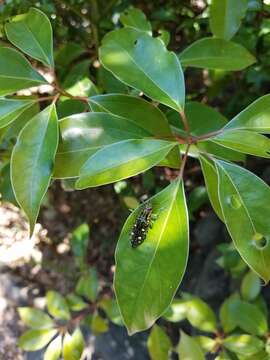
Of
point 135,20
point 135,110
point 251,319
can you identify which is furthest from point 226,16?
point 251,319

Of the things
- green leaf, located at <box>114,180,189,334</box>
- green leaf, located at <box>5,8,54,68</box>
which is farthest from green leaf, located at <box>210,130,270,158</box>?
green leaf, located at <box>5,8,54,68</box>

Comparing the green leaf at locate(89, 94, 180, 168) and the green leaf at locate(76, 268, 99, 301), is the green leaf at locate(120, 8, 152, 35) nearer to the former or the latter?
the green leaf at locate(89, 94, 180, 168)

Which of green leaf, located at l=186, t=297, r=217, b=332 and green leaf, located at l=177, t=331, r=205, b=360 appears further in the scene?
green leaf, located at l=186, t=297, r=217, b=332

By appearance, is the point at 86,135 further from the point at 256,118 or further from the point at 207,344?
the point at 207,344

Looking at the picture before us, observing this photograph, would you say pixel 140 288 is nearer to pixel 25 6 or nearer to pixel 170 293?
pixel 170 293

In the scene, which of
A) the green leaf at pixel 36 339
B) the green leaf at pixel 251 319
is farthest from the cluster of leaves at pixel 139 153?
the green leaf at pixel 36 339

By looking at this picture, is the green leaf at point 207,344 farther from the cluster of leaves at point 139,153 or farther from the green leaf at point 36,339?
the cluster of leaves at point 139,153
